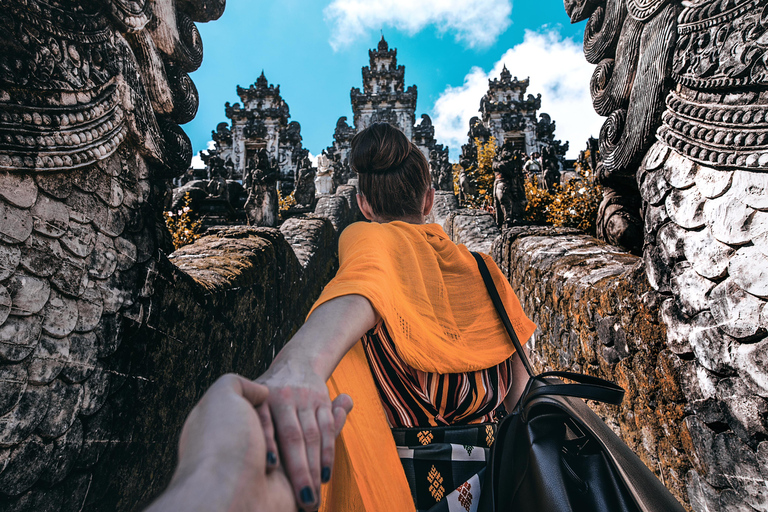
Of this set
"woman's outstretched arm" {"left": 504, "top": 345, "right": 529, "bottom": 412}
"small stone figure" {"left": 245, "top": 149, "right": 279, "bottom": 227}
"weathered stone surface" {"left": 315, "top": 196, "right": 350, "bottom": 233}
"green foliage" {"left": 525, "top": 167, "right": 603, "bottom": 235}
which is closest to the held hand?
"woman's outstretched arm" {"left": 504, "top": 345, "right": 529, "bottom": 412}

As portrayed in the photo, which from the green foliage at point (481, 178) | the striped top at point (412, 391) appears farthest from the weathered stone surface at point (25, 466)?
the green foliage at point (481, 178)

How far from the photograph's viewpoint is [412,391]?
112 centimetres

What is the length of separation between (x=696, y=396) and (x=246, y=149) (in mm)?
27811

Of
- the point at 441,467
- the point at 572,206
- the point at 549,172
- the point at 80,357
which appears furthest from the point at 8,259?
the point at 549,172

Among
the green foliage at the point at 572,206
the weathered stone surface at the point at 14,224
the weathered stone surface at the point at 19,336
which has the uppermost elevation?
the green foliage at the point at 572,206

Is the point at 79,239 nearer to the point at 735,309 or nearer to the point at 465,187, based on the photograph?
the point at 735,309

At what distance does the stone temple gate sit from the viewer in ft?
4.69

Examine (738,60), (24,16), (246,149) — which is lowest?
(738,60)

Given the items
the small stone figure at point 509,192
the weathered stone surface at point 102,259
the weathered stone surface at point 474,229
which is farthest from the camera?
the small stone figure at point 509,192

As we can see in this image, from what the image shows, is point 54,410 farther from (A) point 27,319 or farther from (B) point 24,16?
(B) point 24,16

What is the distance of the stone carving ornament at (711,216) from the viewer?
1.57 metres

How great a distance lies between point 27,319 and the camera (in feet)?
4.61

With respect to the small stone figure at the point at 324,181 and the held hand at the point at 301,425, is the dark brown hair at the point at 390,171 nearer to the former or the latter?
the held hand at the point at 301,425

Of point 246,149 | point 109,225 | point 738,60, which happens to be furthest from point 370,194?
point 246,149
